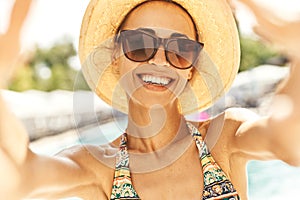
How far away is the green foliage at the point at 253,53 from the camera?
35.9ft

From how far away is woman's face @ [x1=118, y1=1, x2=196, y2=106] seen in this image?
5.17 ft

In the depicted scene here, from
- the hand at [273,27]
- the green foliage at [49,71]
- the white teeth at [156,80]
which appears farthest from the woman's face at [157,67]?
the green foliage at [49,71]

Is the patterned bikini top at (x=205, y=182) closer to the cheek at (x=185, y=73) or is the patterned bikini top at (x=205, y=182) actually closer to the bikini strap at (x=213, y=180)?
the bikini strap at (x=213, y=180)

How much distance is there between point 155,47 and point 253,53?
9.97 meters

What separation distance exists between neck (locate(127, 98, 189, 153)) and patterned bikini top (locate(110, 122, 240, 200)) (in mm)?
83

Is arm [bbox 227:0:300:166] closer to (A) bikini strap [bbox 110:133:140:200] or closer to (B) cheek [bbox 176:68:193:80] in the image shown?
(B) cheek [bbox 176:68:193:80]

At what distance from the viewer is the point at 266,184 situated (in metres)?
6.42

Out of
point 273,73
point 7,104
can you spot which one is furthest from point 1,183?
point 273,73

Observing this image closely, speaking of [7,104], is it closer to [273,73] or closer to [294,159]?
[294,159]

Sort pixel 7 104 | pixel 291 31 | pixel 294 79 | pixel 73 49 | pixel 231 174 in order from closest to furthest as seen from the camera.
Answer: pixel 291 31 < pixel 7 104 < pixel 294 79 < pixel 231 174 < pixel 73 49

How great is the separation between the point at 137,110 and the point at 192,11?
1.19 ft

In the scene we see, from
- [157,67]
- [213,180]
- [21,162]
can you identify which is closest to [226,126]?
[213,180]

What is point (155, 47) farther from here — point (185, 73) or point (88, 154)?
point (88, 154)

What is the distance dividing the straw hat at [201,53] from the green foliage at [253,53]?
9.08 meters
